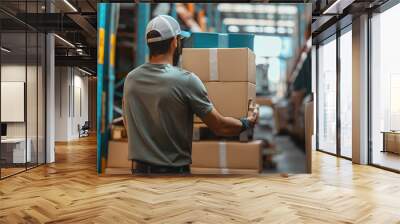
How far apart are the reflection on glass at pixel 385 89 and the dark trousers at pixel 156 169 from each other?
5309mm

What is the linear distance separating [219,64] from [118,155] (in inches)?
37.1

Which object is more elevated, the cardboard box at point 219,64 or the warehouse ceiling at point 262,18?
the warehouse ceiling at point 262,18

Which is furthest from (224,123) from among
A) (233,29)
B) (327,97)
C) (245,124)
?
(327,97)

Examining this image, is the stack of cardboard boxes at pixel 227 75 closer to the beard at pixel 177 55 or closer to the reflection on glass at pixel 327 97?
the beard at pixel 177 55

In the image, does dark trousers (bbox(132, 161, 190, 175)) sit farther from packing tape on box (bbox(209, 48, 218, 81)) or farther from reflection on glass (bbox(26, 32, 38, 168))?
reflection on glass (bbox(26, 32, 38, 168))

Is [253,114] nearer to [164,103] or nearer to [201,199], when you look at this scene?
[164,103]

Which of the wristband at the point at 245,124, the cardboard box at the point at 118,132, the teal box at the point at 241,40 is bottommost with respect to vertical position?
the cardboard box at the point at 118,132

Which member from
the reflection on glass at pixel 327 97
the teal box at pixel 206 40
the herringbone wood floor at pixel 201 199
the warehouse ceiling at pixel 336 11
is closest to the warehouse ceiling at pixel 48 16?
the herringbone wood floor at pixel 201 199

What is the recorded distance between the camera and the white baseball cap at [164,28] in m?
2.48

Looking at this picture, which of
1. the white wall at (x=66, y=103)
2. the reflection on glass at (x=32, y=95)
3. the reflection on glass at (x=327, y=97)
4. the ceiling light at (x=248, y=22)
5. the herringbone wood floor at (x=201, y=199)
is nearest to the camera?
the ceiling light at (x=248, y=22)

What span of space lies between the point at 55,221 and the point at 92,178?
2.32 metres

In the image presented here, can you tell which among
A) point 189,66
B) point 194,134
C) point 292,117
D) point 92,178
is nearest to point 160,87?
point 189,66

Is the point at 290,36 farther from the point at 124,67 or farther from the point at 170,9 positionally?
the point at 124,67

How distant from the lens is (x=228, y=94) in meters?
2.52
